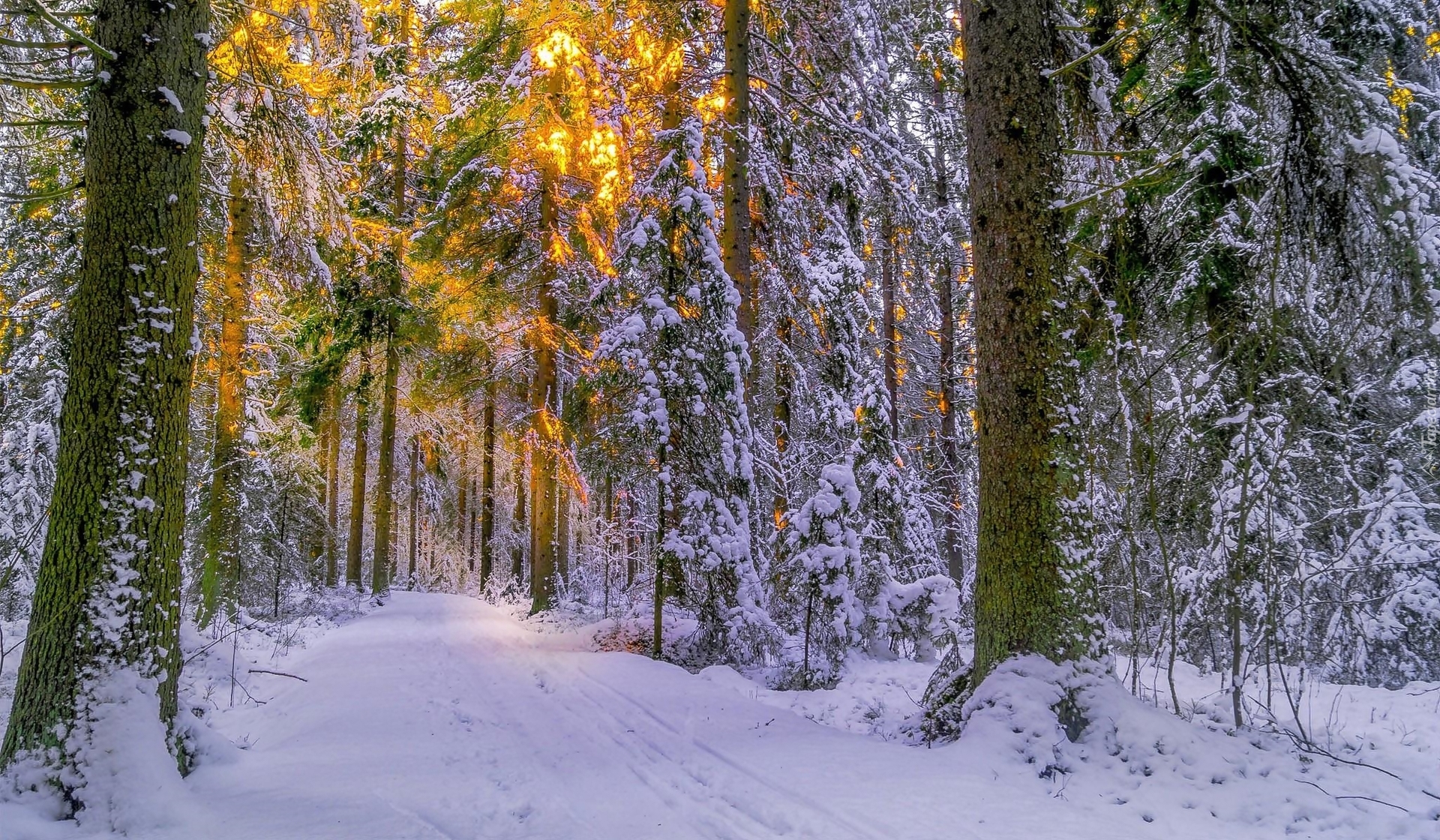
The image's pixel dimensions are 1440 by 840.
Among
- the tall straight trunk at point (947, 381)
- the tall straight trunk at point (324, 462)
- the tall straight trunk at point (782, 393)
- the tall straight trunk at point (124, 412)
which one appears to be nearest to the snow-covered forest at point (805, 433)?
the tall straight trunk at point (124, 412)

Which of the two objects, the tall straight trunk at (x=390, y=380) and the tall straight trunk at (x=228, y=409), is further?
the tall straight trunk at (x=390, y=380)

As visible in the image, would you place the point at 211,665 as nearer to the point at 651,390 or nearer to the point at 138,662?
the point at 138,662

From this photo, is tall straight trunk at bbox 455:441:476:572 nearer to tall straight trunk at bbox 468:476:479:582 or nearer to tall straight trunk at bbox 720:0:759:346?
tall straight trunk at bbox 468:476:479:582

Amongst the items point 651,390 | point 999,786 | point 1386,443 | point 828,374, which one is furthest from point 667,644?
point 1386,443

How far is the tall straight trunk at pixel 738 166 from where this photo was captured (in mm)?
9234

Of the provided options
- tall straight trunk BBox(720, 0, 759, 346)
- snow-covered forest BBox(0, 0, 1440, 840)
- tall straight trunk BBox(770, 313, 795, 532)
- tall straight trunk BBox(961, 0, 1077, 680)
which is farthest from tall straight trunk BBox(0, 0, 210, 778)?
tall straight trunk BBox(770, 313, 795, 532)

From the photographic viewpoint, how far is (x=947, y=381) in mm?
13562

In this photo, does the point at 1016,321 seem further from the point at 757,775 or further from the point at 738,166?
the point at 738,166

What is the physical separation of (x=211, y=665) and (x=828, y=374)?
8242 mm

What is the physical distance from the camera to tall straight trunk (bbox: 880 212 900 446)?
11312 mm

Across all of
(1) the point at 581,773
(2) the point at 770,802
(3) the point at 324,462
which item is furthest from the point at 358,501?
(2) the point at 770,802

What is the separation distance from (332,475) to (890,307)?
22870 mm

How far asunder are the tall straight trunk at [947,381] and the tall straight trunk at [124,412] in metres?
11.6

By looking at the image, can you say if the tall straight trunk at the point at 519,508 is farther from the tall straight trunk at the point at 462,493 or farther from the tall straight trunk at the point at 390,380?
the tall straight trunk at the point at 390,380
